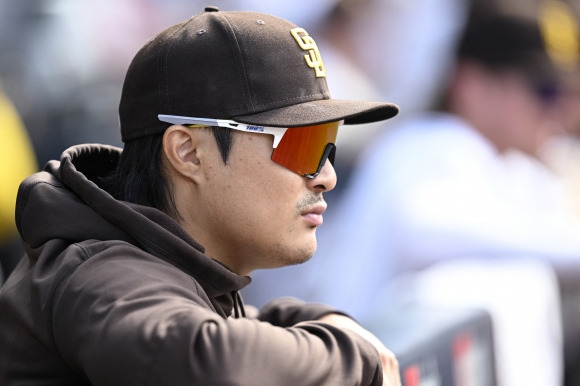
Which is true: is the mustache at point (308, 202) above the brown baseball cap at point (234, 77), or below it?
below

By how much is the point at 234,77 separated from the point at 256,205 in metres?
0.29

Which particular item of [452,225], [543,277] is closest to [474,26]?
[452,225]

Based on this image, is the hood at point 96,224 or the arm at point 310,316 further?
the arm at point 310,316

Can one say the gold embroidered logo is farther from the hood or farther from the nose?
the hood

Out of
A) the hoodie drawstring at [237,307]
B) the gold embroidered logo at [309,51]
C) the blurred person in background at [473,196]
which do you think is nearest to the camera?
the gold embroidered logo at [309,51]

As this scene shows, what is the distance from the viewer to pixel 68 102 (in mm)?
3867

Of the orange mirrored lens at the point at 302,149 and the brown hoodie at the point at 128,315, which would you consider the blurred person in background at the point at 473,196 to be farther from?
the brown hoodie at the point at 128,315

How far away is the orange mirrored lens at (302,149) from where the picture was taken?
1.94 metres

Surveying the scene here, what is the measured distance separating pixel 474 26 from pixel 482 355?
124 inches

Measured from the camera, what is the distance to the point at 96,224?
174 cm

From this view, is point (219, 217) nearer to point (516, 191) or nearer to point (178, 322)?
point (178, 322)

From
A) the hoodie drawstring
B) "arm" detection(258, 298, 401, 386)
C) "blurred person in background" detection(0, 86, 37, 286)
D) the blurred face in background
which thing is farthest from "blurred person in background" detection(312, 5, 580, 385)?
the hoodie drawstring

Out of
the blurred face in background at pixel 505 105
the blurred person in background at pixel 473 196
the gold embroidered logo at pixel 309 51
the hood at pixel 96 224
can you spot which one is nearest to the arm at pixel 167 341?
the hood at pixel 96 224

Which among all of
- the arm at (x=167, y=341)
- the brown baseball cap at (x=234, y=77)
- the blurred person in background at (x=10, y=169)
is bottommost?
the blurred person in background at (x=10, y=169)
